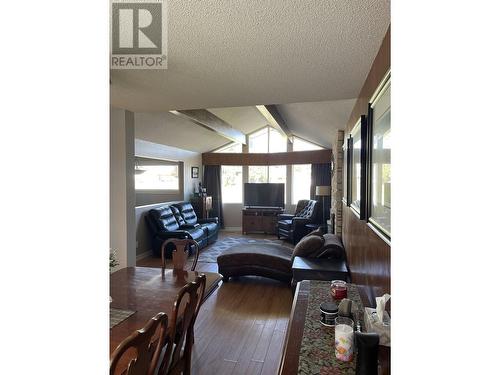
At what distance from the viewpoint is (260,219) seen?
8.22 metres

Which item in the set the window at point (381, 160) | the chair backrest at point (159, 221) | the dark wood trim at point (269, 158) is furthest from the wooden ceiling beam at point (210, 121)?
the window at point (381, 160)

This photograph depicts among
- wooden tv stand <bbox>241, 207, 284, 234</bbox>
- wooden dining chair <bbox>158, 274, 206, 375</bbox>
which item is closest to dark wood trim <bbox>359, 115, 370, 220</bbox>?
wooden dining chair <bbox>158, 274, 206, 375</bbox>

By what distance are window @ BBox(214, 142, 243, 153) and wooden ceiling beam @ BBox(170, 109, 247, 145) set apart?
2.96 ft

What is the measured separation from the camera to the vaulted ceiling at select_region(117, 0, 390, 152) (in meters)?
1.40

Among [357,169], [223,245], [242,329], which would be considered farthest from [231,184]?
[357,169]

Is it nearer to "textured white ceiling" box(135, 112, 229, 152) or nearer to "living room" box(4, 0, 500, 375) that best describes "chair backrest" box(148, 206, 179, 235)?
"textured white ceiling" box(135, 112, 229, 152)

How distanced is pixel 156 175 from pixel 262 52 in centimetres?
560

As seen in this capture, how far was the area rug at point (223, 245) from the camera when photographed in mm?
5777

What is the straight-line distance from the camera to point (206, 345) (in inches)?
107
